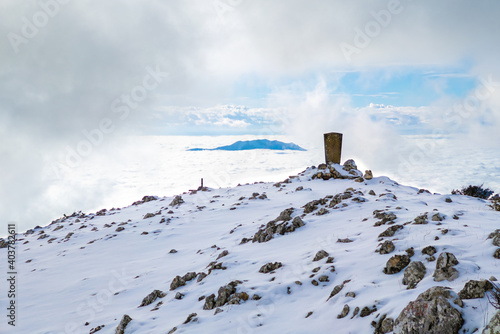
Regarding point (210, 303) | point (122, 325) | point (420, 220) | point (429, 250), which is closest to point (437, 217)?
point (420, 220)

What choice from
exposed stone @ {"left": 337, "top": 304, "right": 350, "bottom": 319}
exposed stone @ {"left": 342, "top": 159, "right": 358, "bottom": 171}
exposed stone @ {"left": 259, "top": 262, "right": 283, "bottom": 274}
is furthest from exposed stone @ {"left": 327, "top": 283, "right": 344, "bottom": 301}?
exposed stone @ {"left": 342, "top": 159, "right": 358, "bottom": 171}

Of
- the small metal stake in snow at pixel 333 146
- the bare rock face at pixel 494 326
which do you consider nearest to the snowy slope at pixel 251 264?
the bare rock face at pixel 494 326

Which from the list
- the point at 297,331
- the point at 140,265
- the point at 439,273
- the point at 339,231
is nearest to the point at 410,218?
the point at 339,231

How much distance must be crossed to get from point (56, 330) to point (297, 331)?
7588 millimetres

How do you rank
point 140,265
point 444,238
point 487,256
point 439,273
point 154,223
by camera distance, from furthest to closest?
point 154,223 < point 140,265 < point 444,238 < point 487,256 < point 439,273

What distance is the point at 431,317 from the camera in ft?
14.8

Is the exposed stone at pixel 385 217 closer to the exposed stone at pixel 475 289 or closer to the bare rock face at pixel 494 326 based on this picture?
the exposed stone at pixel 475 289

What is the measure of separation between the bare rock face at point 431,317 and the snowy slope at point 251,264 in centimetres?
20

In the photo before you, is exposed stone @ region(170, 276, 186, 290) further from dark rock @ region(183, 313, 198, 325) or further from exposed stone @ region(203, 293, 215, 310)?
dark rock @ region(183, 313, 198, 325)

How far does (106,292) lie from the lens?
456 inches

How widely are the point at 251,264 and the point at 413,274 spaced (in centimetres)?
489

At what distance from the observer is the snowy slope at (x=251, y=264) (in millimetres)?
6559

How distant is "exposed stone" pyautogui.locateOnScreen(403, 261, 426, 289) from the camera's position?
6271mm

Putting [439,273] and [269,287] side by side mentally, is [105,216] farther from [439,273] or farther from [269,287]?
[439,273]
